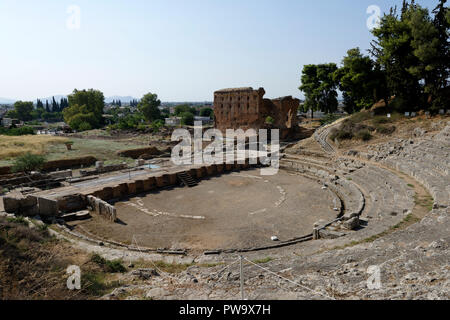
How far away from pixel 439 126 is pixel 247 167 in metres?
16.7

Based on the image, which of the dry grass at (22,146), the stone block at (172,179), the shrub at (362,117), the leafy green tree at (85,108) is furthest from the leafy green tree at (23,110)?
the shrub at (362,117)

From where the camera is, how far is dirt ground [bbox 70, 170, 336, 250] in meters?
13.5

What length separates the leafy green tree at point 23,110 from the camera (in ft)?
366

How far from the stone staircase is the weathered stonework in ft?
64.6

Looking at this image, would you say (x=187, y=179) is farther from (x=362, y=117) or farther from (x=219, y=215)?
(x=362, y=117)

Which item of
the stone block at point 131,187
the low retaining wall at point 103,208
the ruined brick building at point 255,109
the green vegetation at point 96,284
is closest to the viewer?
the green vegetation at point 96,284

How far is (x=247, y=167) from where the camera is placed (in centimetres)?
2808

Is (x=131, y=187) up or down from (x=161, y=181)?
down

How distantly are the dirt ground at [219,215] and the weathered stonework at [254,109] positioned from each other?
63.4 ft

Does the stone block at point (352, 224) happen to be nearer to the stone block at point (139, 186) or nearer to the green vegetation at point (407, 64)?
the stone block at point (139, 186)

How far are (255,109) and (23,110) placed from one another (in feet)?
360

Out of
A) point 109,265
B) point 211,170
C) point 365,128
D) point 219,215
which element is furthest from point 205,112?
point 109,265

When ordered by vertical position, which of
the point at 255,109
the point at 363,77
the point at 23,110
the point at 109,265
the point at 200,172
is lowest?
the point at 109,265

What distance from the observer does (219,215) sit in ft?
53.6
